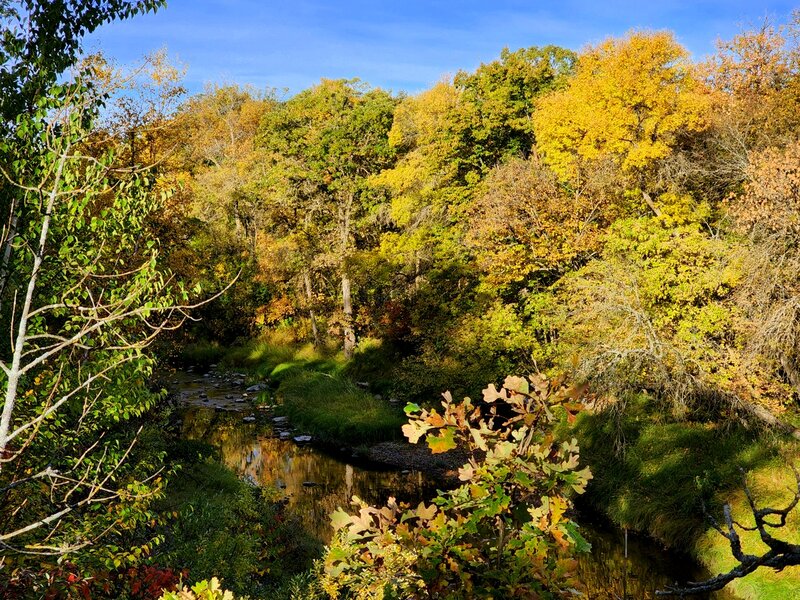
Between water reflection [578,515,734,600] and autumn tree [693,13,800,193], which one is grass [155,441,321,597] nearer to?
water reflection [578,515,734,600]

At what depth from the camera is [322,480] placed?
67.1ft

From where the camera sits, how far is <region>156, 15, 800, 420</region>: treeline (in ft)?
53.1

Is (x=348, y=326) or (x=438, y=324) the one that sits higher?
(x=438, y=324)

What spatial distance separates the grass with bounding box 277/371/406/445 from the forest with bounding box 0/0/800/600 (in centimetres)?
14

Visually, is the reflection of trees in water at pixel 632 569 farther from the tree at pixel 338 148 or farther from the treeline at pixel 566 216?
the tree at pixel 338 148

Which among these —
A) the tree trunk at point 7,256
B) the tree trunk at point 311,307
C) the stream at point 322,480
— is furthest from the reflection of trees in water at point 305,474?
the tree trunk at point 7,256

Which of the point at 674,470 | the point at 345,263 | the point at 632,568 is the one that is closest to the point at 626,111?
the point at 674,470

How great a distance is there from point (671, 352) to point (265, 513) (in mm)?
10371

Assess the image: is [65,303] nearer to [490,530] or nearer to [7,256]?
[7,256]

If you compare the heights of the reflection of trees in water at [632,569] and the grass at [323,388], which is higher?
the grass at [323,388]

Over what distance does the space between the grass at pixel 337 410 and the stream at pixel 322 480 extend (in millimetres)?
795

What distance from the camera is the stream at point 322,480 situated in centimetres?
1426

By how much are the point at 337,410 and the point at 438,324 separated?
18.3ft

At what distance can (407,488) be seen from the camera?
19.7 metres
